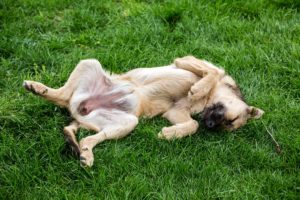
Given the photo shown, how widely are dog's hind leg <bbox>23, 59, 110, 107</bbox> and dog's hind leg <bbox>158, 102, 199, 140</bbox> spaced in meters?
0.87

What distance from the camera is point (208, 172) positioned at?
5.82 metres

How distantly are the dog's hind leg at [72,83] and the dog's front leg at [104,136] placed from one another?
0.62 metres

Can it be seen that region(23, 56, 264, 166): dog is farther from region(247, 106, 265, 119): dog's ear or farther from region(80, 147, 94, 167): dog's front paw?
region(80, 147, 94, 167): dog's front paw

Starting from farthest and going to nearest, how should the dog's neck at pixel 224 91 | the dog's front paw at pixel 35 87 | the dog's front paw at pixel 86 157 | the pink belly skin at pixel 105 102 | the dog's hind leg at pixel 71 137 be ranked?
the dog's neck at pixel 224 91 → the pink belly skin at pixel 105 102 → the dog's front paw at pixel 35 87 → the dog's hind leg at pixel 71 137 → the dog's front paw at pixel 86 157

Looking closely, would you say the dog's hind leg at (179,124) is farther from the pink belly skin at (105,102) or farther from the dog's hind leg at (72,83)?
the dog's hind leg at (72,83)

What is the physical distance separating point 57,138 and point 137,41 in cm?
245

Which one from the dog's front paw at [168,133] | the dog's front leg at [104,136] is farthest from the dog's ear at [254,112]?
the dog's front leg at [104,136]

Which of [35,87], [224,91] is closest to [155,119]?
[224,91]

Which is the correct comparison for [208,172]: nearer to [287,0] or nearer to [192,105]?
[192,105]

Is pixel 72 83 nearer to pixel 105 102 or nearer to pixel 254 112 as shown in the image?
pixel 105 102

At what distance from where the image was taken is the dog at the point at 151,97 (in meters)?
6.41

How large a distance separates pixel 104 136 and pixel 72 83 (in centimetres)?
85

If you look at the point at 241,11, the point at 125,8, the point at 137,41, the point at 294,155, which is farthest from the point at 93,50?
the point at 294,155

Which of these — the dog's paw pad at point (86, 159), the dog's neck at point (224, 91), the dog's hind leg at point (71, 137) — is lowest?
the dog's paw pad at point (86, 159)
